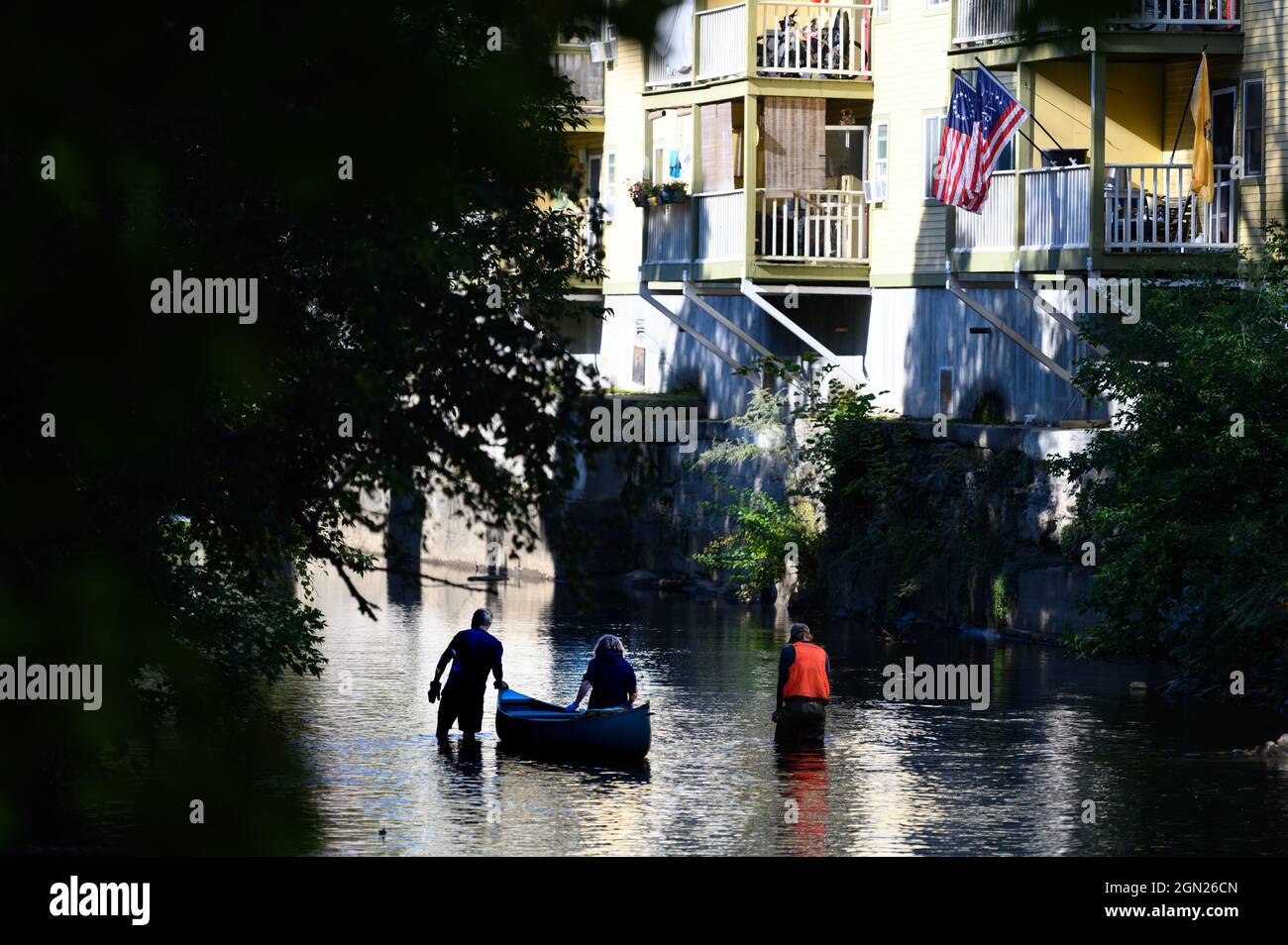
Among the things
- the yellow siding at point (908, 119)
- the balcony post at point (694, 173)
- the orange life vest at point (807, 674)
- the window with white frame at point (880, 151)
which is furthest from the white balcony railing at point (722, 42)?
the orange life vest at point (807, 674)

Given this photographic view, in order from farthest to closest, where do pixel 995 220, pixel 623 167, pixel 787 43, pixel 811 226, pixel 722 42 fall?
1. pixel 623 167
2. pixel 811 226
3. pixel 722 42
4. pixel 787 43
5. pixel 995 220

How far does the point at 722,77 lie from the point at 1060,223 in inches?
345

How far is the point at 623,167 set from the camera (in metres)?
47.1

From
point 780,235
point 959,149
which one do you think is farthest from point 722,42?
point 959,149

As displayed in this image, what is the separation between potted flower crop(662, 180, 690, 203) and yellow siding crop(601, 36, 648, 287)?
379 cm

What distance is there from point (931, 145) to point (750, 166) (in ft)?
10.7

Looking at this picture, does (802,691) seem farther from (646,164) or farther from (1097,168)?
(646,164)

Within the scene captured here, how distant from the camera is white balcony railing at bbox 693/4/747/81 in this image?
1526 inches

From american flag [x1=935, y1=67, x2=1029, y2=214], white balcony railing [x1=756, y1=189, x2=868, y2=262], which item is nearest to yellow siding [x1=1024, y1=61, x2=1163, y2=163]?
american flag [x1=935, y1=67, x2=1029, y2=214]

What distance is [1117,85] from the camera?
34531 mm

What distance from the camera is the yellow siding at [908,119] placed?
37.9 m

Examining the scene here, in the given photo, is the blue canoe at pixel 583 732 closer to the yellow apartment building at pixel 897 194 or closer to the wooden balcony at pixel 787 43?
the yellow apartment building at pixel 897 194

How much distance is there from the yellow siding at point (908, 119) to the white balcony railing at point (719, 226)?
253cm

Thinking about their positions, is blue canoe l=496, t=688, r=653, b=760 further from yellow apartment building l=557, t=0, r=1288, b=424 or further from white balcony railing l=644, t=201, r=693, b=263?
white balcony railing l=644, t=201, r=693, b=263
